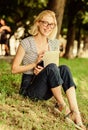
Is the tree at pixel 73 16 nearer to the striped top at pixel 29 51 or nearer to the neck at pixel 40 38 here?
the neck at pixel 40 38

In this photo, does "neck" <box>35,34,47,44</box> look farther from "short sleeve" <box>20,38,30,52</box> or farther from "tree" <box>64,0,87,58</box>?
"tree" <box>64,0,87,58</box>

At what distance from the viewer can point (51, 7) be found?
1669 cm

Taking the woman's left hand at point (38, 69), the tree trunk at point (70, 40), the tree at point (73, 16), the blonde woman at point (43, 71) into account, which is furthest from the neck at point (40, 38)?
the tree trunk at point (70, 40)

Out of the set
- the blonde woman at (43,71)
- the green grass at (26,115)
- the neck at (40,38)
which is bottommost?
the green grass at (26,115)

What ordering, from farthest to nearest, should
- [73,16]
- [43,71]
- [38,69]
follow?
[73,16], [38,69], [43,71]

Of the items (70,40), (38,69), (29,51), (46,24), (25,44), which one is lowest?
(70,40)

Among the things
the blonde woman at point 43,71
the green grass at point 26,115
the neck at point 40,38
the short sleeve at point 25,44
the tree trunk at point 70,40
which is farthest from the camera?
the tree trunk at point 70,40

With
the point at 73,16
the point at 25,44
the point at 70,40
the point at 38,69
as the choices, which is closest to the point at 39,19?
the point at 25,44

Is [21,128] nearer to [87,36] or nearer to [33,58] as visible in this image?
[33,58]

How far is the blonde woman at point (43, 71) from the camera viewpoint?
23.1ft

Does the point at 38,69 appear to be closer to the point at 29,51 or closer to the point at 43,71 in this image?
the point at 43,71

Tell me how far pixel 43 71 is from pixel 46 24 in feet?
2.67

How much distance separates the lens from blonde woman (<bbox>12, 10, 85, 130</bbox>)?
7.03 metres

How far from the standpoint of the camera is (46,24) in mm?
7422
